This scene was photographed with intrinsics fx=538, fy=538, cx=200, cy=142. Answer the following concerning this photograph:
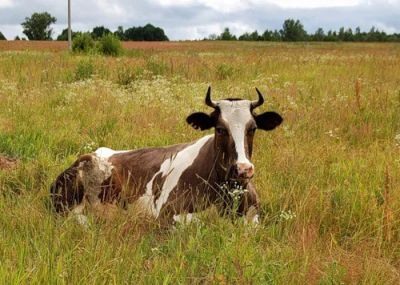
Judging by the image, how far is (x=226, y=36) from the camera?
109m

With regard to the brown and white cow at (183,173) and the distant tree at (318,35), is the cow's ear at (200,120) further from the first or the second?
the distant tree at (318,35)

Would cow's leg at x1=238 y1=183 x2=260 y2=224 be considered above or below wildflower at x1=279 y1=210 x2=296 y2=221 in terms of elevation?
below

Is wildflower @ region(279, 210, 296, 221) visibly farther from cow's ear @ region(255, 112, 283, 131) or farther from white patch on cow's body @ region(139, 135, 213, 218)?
white patch on cow's body @ region(139, 135, 213, 218)

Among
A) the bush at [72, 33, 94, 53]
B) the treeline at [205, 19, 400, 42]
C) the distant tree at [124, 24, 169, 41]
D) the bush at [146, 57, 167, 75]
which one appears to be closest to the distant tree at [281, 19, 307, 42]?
the treeline at [205, 19, 400, 42]

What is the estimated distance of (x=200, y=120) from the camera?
15.7 ft

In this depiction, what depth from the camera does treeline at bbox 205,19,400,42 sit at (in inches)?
4328

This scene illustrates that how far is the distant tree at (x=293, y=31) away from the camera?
12525 centimetres

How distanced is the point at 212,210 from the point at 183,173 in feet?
3.13

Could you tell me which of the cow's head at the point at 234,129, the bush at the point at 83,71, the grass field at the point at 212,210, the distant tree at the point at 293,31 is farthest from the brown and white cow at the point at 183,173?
the distant tree at the point at 293,31

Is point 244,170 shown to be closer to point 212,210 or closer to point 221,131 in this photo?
point 212,210

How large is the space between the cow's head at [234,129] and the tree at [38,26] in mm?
110992

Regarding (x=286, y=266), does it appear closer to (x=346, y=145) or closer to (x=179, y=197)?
(x=179, y=197)

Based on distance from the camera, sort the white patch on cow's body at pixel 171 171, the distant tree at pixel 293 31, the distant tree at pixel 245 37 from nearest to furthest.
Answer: the white patch on cow's body at pixel 171 171, the distant tree at pixel 245 37, the distant tree at pixel 293 31

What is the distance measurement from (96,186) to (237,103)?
1.94 metres
